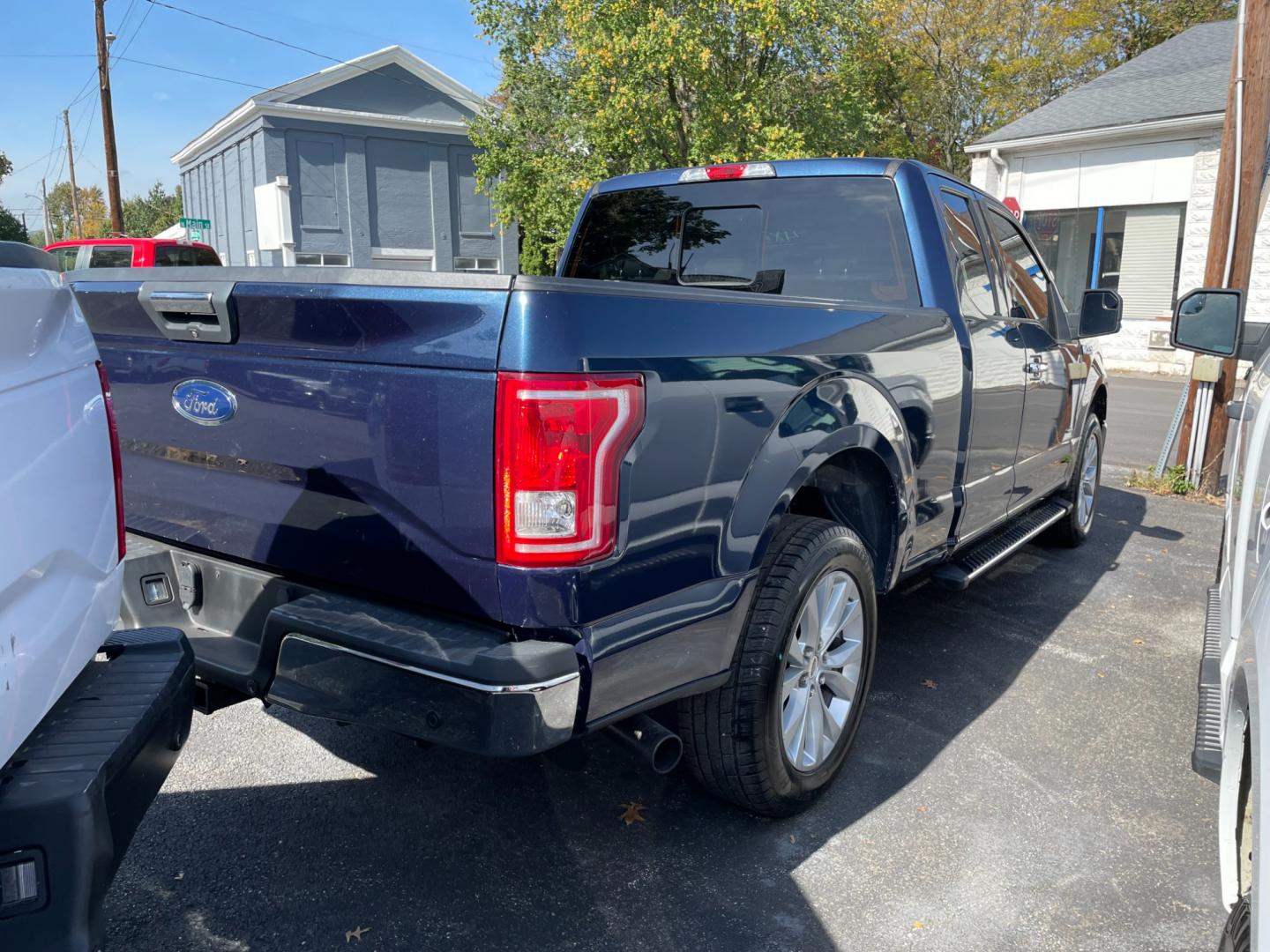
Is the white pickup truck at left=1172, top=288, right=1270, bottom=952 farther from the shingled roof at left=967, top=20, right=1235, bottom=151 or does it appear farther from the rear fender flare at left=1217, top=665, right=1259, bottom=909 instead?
the shingled roof at left=967, top=20, right=1235, bottom=151

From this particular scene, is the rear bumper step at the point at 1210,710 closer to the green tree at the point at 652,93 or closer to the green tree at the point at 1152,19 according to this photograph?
the green tree at the point at 652,93

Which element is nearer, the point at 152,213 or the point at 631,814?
the point at 631,814

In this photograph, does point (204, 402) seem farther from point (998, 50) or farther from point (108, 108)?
point (998, 50)

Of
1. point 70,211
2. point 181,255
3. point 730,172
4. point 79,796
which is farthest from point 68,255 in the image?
point 70,211

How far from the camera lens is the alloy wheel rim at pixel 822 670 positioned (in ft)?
9.55

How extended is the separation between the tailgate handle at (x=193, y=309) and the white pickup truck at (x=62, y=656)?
51 cm

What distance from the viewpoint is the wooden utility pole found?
7016 mm

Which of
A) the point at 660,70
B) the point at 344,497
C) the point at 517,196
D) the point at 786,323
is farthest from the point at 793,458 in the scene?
the point at 517,196

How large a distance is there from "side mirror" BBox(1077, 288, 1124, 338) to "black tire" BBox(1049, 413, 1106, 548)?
72 cm

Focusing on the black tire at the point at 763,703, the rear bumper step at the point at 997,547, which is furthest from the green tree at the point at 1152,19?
the black tire at the point at 763,703

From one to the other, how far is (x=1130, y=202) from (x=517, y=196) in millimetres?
12183

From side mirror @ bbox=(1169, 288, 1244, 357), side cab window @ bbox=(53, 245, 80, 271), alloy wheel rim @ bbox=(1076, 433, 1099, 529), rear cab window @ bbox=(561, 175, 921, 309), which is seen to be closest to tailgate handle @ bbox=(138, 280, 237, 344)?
rear cab window @ bbox=(561, 175, 921, 309)

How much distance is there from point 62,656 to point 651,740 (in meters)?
1.36

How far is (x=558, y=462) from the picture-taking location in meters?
2.06
